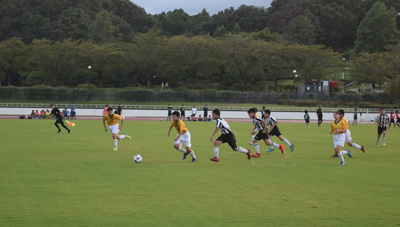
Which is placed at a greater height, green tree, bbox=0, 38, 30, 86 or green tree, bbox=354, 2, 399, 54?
green tree, bbox=354, 2, 399, 54

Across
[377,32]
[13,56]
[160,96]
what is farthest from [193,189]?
[377,32]

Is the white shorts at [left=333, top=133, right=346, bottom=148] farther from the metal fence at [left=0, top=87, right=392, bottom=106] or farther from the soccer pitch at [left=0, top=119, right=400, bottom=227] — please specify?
the metal fence at [left=0, top=87, right=392, bottom=106]

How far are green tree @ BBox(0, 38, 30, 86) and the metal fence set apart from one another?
14.0 m

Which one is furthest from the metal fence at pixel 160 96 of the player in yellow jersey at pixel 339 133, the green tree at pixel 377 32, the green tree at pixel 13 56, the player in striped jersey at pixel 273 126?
the player in yellow jersey at pixel 339 133

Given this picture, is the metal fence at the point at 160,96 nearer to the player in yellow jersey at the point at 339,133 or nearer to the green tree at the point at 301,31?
the green tree at the point at 301,31

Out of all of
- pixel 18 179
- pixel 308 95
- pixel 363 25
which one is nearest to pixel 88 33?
pixel 308 95

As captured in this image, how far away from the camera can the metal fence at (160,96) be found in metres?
53.5

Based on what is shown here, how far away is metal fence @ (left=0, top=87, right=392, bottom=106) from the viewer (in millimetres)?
53469

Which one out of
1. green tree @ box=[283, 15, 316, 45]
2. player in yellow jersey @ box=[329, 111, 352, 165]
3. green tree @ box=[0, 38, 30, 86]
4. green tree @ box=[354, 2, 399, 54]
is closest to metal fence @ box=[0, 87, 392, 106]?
green tree @ box=[0, 38, 30, 86]

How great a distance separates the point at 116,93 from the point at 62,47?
1729 cm

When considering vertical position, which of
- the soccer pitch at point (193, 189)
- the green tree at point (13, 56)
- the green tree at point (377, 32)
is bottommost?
the soccer pitch at point (193, 189)

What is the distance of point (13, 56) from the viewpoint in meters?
66.5

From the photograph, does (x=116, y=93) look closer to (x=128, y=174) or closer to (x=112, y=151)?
(x=112, y=151)

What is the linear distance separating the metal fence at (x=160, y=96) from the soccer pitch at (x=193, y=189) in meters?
39.1
